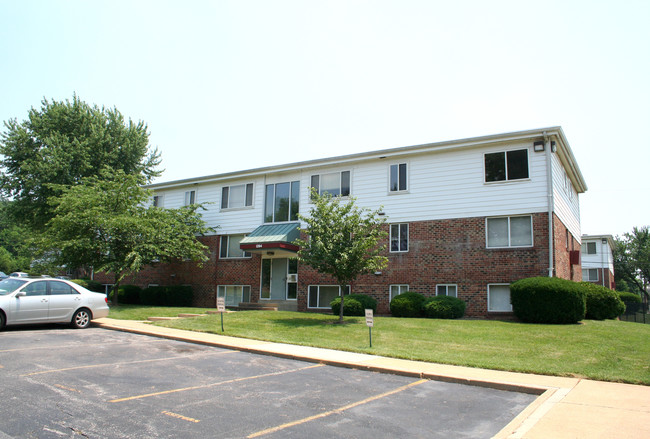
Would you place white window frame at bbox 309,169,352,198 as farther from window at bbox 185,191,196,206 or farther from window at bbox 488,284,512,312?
window at bbox 185,191,196,206

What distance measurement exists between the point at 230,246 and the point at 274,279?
3.79m

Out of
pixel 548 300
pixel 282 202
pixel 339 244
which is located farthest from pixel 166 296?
pixel 548 300

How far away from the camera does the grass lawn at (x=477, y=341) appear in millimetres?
9488

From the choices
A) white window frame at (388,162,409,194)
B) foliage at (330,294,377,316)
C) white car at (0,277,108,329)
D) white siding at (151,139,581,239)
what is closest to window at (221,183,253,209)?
white siding at (151,139,581,239)

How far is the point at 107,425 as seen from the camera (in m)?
5.21

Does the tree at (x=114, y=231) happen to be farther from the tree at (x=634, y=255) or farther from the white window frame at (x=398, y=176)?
the tree at (x=634, y=255)

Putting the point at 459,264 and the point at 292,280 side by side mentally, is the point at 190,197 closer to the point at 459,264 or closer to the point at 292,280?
the point at 292,280

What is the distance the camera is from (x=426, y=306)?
18438mm

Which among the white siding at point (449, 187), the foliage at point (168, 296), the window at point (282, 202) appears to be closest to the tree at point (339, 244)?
the white siding at point (449, 187)

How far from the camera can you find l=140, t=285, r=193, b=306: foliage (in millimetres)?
25953

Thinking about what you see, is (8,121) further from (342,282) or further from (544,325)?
(544,325)

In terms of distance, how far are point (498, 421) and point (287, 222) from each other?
19082mm

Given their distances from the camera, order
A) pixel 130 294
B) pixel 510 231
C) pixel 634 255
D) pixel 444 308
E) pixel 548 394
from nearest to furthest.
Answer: pixel 548 394 → pixel 444 308 → pixel 510 231 → pixel 130 294 → pixel 634 255

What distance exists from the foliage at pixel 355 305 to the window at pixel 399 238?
2.65m
